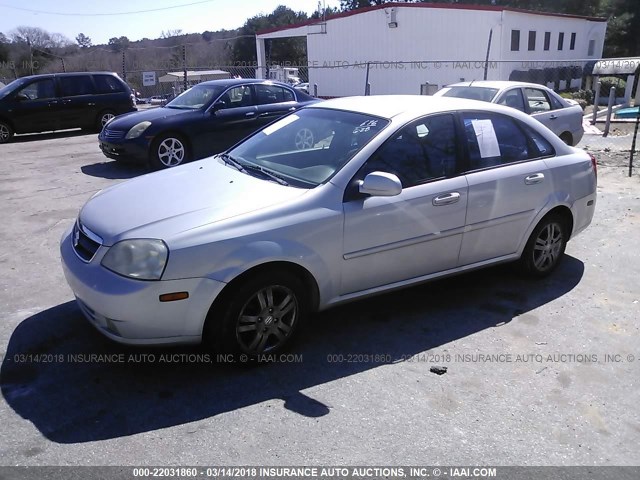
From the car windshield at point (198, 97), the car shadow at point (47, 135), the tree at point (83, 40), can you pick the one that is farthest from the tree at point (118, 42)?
the car windshield at point (198, 97)

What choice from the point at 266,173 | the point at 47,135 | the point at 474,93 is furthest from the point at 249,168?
the point at 47,135

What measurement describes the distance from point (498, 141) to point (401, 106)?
0.89 m

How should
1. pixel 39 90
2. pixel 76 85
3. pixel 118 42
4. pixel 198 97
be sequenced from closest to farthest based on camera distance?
pixel 198 97 → pixel 39 90 → pixel 76 85 → pixel 118 42

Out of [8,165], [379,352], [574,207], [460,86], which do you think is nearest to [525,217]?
[574,207]

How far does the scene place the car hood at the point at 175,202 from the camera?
3371 millimetres

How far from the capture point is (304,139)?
4.45m

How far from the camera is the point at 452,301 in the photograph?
15.3ft

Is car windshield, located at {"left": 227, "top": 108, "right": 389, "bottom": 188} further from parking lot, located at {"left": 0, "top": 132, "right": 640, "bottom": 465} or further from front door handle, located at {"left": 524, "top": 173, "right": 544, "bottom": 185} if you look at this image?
front door handle, located at {"left": 524, "top": 173, "right": 544, "bottom": 185}

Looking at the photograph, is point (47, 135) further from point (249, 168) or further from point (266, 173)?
point (266, 173)

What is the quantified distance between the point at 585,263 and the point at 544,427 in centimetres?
294

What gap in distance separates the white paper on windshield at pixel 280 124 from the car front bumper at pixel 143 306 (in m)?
1.91

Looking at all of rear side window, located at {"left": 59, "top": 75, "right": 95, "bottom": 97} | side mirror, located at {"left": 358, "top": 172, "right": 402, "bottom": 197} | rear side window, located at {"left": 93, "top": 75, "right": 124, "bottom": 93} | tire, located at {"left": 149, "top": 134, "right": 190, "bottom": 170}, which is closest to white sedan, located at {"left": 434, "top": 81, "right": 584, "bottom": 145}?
tire, located at {"left": 149, "top": 134, "right": 190, "bottom": 170}

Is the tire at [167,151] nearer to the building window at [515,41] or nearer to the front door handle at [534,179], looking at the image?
the front door handle at [534,179]

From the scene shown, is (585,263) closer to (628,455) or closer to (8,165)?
(628,455)
